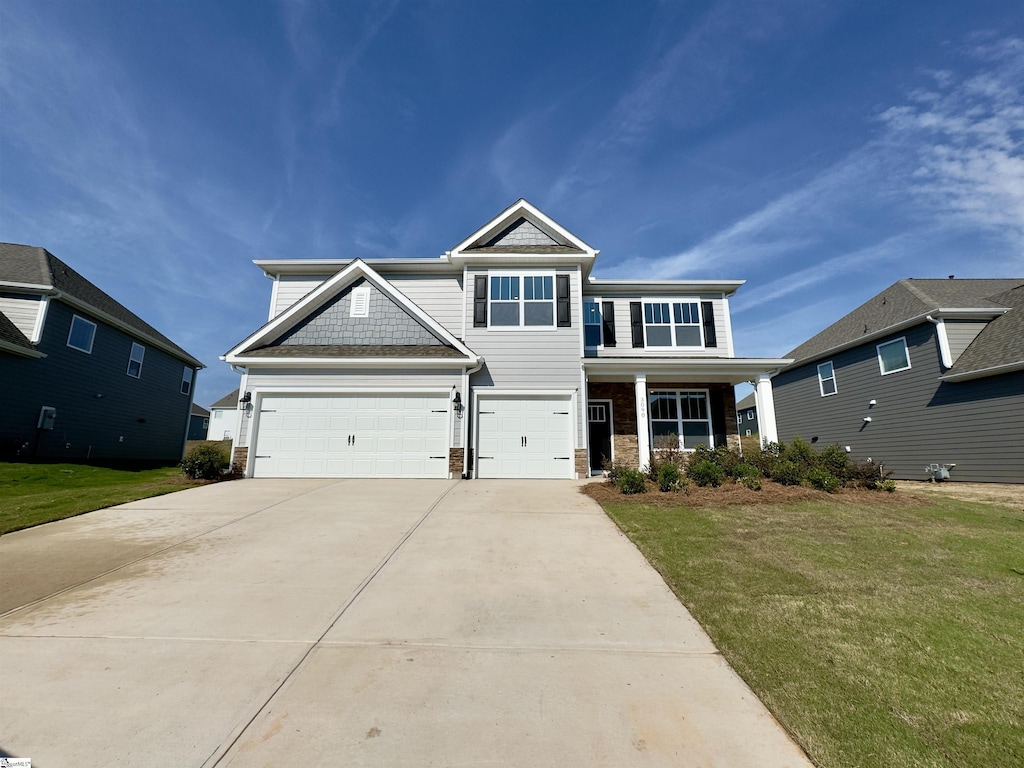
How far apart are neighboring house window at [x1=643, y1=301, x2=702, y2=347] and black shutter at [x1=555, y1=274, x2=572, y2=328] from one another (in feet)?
10.8

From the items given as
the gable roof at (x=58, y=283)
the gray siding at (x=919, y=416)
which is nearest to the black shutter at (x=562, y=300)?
the gray siding at (x=919, y=416)

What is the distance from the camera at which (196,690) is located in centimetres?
253

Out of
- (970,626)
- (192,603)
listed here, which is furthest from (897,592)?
(192,603)

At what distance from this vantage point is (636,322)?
553 inches

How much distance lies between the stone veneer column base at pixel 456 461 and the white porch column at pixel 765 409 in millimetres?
8298

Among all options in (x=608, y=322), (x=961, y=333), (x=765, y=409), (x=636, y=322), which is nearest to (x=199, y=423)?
(x=608, y=322)

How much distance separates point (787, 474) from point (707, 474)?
5.80ft

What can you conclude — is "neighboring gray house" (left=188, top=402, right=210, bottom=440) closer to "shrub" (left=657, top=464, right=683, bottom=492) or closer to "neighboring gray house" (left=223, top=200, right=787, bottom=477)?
"neighboring gray house" (left=223, top=200, right=787, bottom=477)

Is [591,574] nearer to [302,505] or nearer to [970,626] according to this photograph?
[970,626]

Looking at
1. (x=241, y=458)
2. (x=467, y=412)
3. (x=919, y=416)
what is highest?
(x=919, y=416)

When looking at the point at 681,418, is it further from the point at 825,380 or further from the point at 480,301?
the point at 825,380

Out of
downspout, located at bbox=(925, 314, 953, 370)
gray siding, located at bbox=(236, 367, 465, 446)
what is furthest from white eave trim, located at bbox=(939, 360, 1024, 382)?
gray siding, located at bbox=(236, 367, 465, 446)

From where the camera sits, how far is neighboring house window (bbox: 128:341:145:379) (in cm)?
1754

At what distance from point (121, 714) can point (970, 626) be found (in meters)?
Result: 5.80
